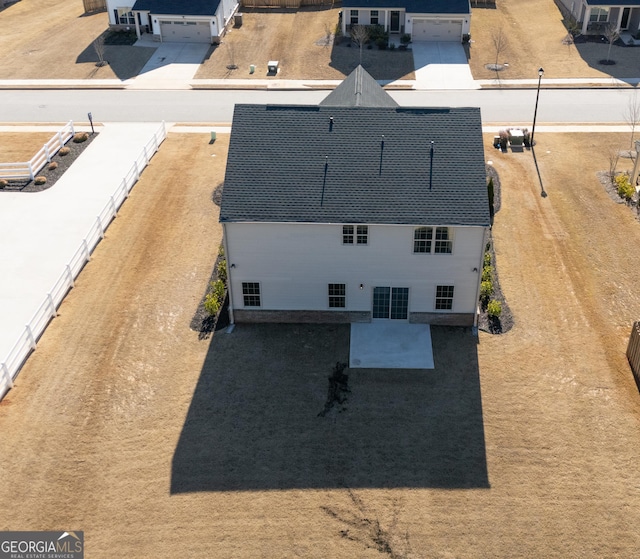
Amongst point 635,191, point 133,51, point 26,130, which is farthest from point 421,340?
point 133,51

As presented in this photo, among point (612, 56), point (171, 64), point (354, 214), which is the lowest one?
point (612, 56)

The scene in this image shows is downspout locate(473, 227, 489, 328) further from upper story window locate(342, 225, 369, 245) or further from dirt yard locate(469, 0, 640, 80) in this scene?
dirt yard locate(469, 0, 640, 80)

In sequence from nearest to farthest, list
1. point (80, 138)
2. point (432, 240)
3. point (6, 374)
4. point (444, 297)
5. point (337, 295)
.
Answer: point (6, 374), point (432, 240), point (444, 297), point (337, 295), point (80, 138)

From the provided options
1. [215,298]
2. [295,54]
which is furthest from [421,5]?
[215,298]

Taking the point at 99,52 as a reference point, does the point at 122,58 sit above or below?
below

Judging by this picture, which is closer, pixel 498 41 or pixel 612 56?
pixel 612 56

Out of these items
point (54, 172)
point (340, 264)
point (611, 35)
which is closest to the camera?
point (340, 264)

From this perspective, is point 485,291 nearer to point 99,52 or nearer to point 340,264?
point 340,264
